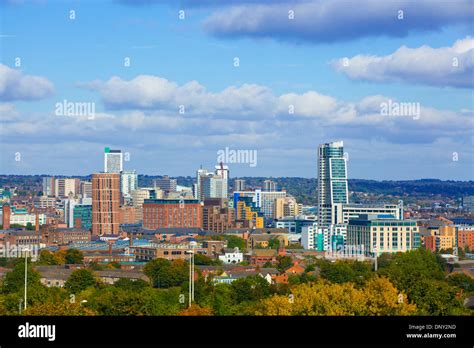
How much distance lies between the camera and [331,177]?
100875 millimetres

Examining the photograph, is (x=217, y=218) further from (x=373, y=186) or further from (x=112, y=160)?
(x=373, y=186)

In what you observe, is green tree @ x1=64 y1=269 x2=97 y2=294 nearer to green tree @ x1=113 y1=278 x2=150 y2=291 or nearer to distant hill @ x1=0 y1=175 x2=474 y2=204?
green tree @ x1=113 y1=278 x2=150 y2=291

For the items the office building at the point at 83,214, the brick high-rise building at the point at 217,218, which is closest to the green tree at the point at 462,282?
the brick high-rise building at the point at 217,218

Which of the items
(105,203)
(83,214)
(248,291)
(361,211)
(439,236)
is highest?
(105,203)

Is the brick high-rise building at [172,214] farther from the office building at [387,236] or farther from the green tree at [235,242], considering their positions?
the office building at [387,236]

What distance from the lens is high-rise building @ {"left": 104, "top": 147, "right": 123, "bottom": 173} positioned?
10525cm

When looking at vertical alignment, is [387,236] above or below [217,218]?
below

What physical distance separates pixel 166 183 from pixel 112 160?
28.7 m

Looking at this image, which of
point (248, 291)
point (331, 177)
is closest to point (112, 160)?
point (331, 177)

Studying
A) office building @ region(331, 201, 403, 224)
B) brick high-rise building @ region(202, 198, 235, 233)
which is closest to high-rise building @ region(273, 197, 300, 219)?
brick high-rise building @ region(202, 198, 235, 233)

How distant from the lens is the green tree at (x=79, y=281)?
40.0 metres
